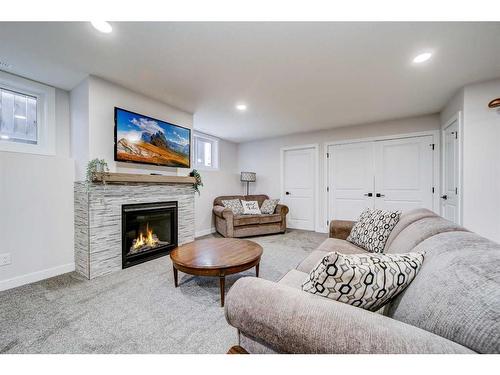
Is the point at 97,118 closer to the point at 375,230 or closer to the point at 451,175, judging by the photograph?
the point at 375,230

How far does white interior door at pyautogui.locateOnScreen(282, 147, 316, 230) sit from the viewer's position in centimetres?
472

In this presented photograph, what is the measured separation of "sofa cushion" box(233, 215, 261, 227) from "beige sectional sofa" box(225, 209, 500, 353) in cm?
306

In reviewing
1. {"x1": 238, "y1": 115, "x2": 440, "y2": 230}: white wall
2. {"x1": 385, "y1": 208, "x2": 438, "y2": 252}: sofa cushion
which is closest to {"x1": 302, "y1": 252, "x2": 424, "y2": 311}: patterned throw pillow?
{"x1": 385, "y1": 208, "x2": 438, "y2": 252}: sofa cushion

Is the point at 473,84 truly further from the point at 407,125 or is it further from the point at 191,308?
the point at 191,308

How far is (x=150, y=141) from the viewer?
9.23 feet

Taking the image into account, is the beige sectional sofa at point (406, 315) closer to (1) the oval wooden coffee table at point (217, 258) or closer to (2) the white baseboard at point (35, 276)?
(1) the oval wooden coffee table at point (217, 258)

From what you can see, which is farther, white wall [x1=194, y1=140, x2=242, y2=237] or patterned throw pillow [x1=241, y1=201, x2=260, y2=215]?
patterned throw pillow [x1=241, y1=201, x2=260, y2=215]

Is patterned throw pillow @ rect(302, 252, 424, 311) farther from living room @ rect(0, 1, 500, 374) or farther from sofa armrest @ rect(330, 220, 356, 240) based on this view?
sofa armrest @ rect(330, 220, 356, 240)

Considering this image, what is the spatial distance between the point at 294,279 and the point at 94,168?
231 cm

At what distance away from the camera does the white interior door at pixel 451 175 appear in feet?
9.07

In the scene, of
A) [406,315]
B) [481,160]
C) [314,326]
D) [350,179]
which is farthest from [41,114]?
[481,160]

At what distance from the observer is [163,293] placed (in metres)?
1.92

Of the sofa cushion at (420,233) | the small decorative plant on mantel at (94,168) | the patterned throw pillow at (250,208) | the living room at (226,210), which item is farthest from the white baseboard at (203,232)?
the sofa cushion at (420,233)

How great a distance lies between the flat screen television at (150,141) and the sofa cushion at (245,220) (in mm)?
1347
